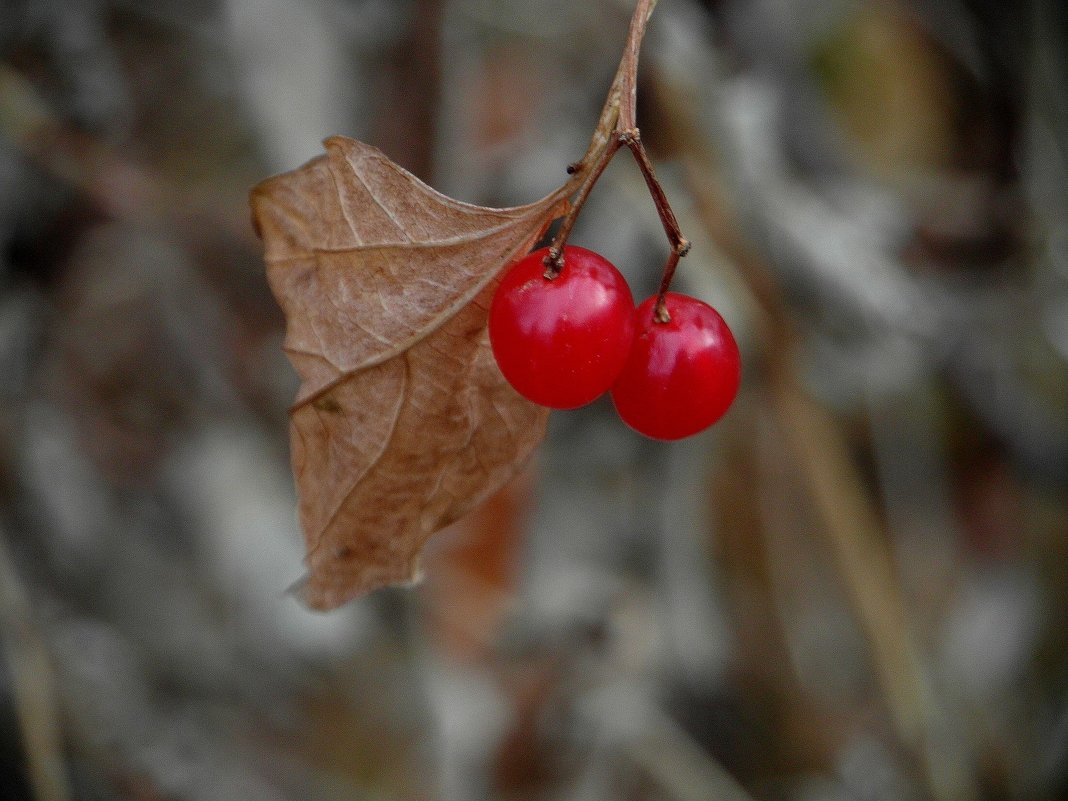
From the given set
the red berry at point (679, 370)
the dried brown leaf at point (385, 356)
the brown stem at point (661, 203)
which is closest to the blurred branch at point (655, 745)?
the dried brown leaf at point (385, 356)

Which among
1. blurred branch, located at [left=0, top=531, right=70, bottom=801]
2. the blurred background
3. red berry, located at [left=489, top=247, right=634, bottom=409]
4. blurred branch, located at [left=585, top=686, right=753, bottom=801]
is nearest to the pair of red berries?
red berry, located at [left=489, top=247, right=634, bottom=409]

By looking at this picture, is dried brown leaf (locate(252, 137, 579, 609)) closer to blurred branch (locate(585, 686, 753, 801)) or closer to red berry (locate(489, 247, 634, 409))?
red berry (locate(489, 247, 634, 409))

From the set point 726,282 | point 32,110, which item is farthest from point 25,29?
point 726,282

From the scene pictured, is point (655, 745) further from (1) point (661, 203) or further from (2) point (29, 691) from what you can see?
(1) point (661, 203)

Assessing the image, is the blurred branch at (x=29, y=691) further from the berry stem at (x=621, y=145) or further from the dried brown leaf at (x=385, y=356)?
the berry stem at (x=621, y=145)

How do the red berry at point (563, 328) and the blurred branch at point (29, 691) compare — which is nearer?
the red berry at point (563, 328)

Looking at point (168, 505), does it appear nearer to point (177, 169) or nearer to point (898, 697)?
point (177, 169)

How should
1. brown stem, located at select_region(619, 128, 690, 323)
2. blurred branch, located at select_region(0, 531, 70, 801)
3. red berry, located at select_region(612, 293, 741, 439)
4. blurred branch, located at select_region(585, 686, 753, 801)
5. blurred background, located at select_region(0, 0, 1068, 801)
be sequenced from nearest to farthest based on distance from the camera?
brown stem, located at select_region(619, 128, 690, 323) < red berry, located at select_region(612, 293, 741, 439) < blurred branch, located at select_region(0, 531, 70, 801) < blurred background, located at select_region(0, 0, 1068, 801) < blurred branch, located at select_region(585, 686, 753, 801)
